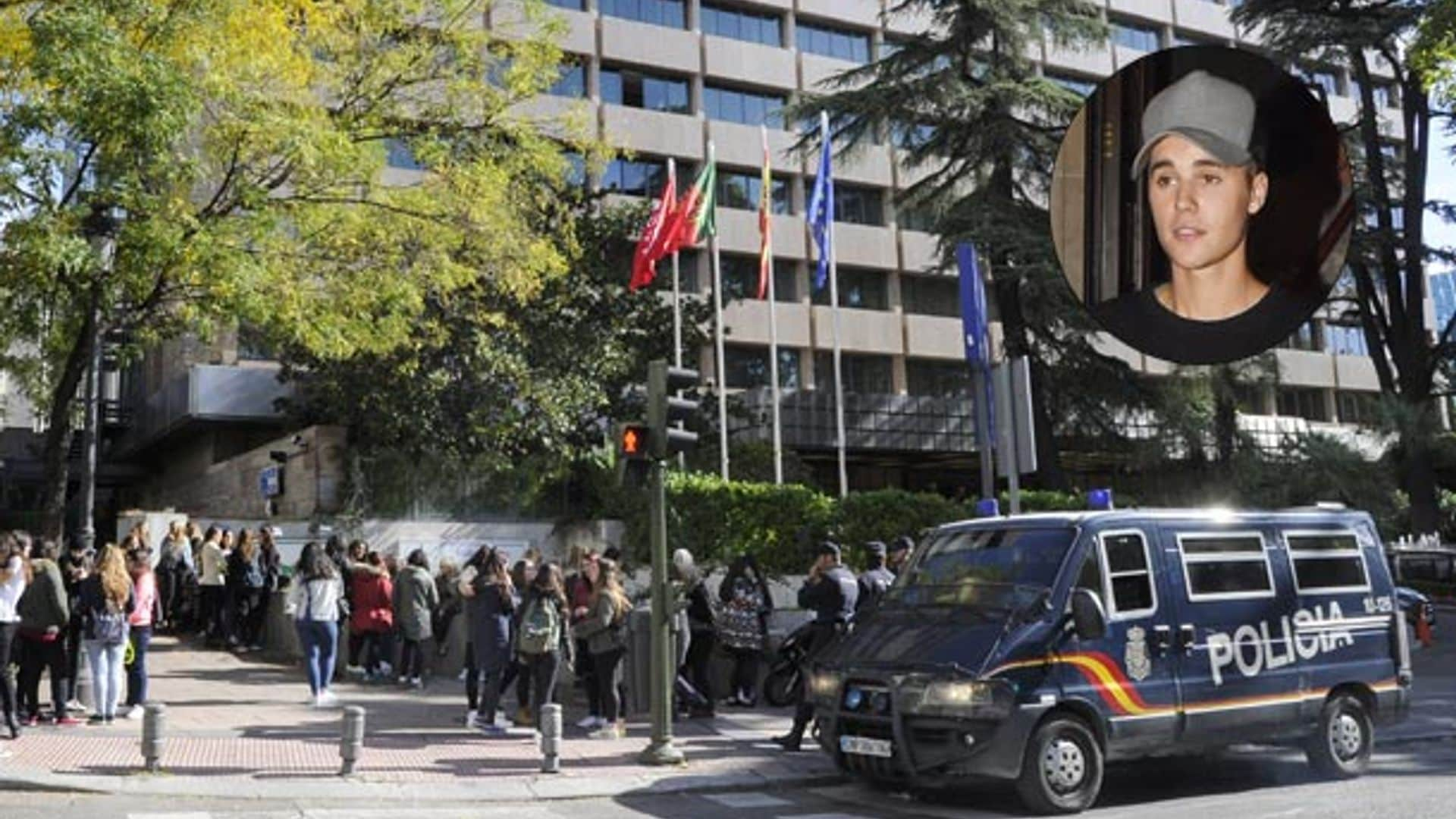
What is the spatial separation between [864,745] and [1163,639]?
7.92 ft

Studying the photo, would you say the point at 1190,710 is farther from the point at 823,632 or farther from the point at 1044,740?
the point at 823,632

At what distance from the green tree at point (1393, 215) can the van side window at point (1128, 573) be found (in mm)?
23736

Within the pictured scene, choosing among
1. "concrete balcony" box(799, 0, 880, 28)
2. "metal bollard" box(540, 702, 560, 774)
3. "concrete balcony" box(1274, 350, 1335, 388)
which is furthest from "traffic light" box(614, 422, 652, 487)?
"concrete balcony" box(1274, 350, 1335, 388)

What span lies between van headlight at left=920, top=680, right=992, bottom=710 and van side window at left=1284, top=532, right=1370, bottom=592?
349 cm

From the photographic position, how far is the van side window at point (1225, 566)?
403 inches

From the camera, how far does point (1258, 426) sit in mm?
46656

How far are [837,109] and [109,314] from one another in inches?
690

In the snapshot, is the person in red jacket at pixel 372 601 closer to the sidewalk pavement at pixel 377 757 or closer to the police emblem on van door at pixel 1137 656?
the sidewalk pavement at pixel 377 757

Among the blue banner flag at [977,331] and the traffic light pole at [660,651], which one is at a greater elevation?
the blue banner flag at [977,331]

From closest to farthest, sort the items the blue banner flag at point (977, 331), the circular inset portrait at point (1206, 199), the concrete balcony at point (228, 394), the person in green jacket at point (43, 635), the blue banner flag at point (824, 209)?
the person in green jacket at point (43, 635)
the blue banner flag at point (977, 331)
the circular inset portrait at point (1206, 199)
the blue banner flag at point (824, 209)
the concrete balcony at point (228, 394)

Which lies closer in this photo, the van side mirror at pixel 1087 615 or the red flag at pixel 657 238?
the van side mirror at pixel 1087 615

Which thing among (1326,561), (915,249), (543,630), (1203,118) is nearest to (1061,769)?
(1326,561)

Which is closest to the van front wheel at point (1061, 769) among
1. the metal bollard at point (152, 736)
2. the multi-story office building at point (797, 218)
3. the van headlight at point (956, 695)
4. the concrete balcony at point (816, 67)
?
the van headlight at point (956, 695)

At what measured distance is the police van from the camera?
9.14m
